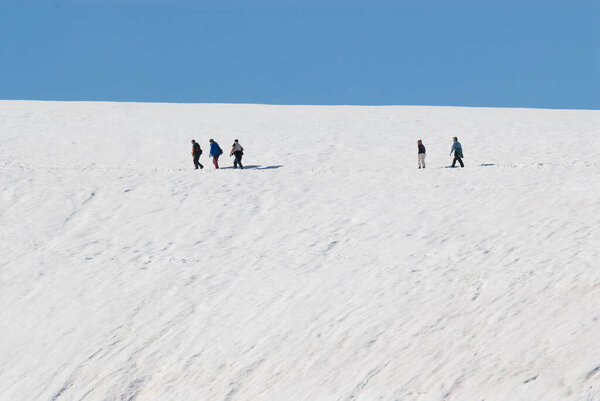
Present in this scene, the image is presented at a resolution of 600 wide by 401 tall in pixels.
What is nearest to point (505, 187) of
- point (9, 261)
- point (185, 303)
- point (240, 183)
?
point (240, 183)

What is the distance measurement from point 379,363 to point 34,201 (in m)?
14.3

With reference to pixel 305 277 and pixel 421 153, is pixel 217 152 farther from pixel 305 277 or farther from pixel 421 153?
pixel 305 277

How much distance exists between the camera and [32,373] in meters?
13.6

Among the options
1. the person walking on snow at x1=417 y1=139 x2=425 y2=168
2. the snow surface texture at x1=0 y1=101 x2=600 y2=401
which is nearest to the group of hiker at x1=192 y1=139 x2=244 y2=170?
the snow surface texture at x1=0 y1=101 x2=600 y2=401

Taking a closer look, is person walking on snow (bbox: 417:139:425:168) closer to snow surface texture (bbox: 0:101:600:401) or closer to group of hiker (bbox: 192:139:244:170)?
snow surface texture (bbox: 0:101:600:401)

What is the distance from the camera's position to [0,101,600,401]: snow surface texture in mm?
11719

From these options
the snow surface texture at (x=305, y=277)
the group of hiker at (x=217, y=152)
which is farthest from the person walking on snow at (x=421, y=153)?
the group of hiker at (x=217, y=152)

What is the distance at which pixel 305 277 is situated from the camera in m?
15.7

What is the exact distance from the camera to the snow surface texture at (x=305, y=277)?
11.7m

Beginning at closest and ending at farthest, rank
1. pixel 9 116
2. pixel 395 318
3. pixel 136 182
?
pixel 395 318
pixel 136 182
pixel 9 116

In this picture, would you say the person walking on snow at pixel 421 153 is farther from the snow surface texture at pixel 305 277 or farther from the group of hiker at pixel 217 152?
the group of hiker at pixel 217 152

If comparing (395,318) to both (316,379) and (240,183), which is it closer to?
(316,379)

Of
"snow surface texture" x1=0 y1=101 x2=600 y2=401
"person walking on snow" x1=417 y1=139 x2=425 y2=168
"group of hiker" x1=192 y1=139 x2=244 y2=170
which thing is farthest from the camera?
"group of hiker" x1=192 y1=139 x2=244 y2=170

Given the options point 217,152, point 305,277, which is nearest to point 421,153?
point 217,152
